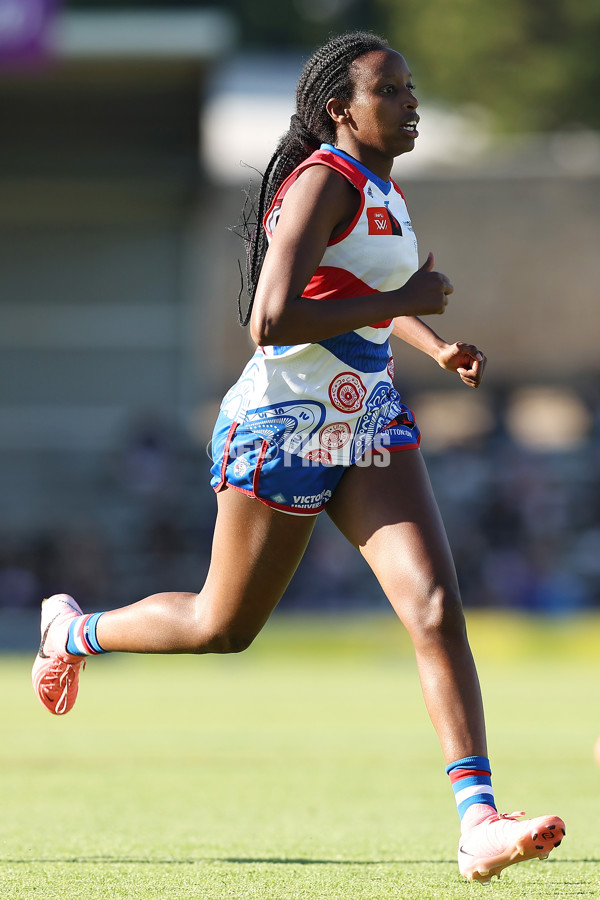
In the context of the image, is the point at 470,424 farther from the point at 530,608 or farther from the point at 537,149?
the point at 537,149

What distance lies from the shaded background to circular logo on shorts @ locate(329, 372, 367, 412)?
14564mm

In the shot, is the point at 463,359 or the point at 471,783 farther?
the point at 463,359

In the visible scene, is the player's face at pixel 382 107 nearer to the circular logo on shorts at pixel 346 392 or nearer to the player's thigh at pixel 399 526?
the circular logo on shorts at pixel 346 392

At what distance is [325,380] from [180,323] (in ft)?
62.6

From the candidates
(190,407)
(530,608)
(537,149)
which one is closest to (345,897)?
(530,608)

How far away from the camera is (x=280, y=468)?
4.47 m

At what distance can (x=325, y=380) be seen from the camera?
4484 mm

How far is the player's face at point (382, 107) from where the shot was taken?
4.48 meters

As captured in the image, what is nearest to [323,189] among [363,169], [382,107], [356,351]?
[363,169]

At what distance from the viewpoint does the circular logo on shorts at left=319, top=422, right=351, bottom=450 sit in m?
4.47

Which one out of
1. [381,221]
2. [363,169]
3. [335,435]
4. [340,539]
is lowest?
[340,539]

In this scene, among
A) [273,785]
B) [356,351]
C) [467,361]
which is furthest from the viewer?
[273,785]

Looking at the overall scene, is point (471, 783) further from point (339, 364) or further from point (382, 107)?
point (382, 107)

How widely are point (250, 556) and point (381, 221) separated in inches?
44.0
